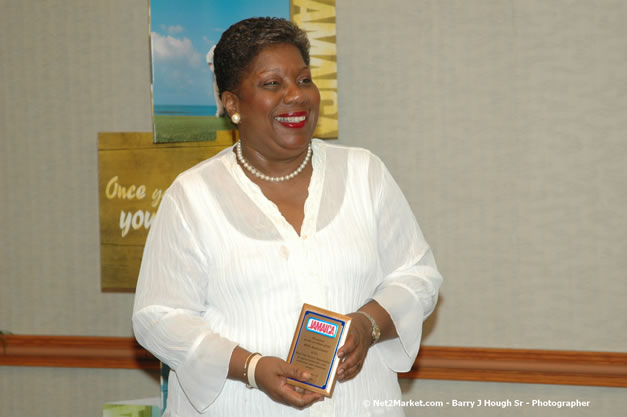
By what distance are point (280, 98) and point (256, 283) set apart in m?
0.52

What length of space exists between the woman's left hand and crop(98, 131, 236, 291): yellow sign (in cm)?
153

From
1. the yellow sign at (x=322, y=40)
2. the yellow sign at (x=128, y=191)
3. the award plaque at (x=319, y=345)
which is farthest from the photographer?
the yellow sign at (x=128, y=191)

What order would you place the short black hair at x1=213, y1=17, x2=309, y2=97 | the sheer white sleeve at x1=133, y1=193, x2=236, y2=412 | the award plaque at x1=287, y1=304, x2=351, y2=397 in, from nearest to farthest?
the award plaque at x1=287, y1=304, x2=351, y2=397, the sheer white sleeve at x1=133, y1=193, x2=236, y2=412, the short black hair at x1=213, y1=17, x2=309, y2=97

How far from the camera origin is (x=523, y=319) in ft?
9.23

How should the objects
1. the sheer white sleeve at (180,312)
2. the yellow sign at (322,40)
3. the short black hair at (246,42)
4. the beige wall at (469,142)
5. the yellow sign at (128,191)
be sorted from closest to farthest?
1. the sheer white sleeve at (180,312)
2. the short black hair at (246,42)
3. the beige wall at (469,142)
4. the yellow sign at (322,40)
5. the yellow sign at (128,191)

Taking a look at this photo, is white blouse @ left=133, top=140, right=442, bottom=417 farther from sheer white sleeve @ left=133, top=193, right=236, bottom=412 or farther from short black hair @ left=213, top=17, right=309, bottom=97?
short black hair @ left=213, top=17, right=309, bottom=97

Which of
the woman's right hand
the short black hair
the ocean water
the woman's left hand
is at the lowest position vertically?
the woman's right hand

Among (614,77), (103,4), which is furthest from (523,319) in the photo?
(103,4)

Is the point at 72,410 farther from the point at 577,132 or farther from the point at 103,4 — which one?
the point at 577,132

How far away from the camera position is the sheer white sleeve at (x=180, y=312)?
5.80ft

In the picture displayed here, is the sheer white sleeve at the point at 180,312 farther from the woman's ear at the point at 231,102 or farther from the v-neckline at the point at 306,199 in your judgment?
the woman's ear at the point at 231,102

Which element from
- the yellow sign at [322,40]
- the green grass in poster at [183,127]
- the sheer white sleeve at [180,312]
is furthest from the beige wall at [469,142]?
the sheer white sleeve at [180,312]

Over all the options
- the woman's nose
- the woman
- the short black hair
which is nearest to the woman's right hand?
the woman

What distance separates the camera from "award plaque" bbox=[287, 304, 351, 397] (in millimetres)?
1625
